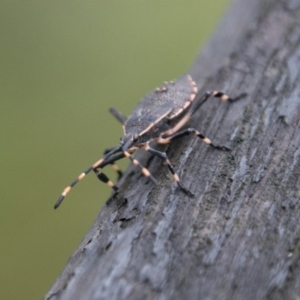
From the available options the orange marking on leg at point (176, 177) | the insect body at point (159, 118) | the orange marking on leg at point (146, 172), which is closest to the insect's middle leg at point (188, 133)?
the insect body at point (159, 118)

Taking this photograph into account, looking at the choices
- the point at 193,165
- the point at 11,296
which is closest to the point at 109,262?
the point at 193,165

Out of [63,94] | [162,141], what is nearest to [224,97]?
[162,141]

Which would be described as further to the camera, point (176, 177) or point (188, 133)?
point (188, 133)

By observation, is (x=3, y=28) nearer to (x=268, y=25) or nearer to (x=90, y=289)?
(x=268, y=25)

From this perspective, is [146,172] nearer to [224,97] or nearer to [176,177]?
[176,177]

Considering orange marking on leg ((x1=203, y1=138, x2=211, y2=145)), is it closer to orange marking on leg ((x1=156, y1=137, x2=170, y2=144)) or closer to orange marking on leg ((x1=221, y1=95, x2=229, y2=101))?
orange marking on leg ((x1=156, y1=137, x2=170, y2=144))

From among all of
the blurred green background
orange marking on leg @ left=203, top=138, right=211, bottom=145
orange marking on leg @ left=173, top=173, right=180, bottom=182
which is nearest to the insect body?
orange marking on leg @ left=203, top=138, right=211, bottom=145
